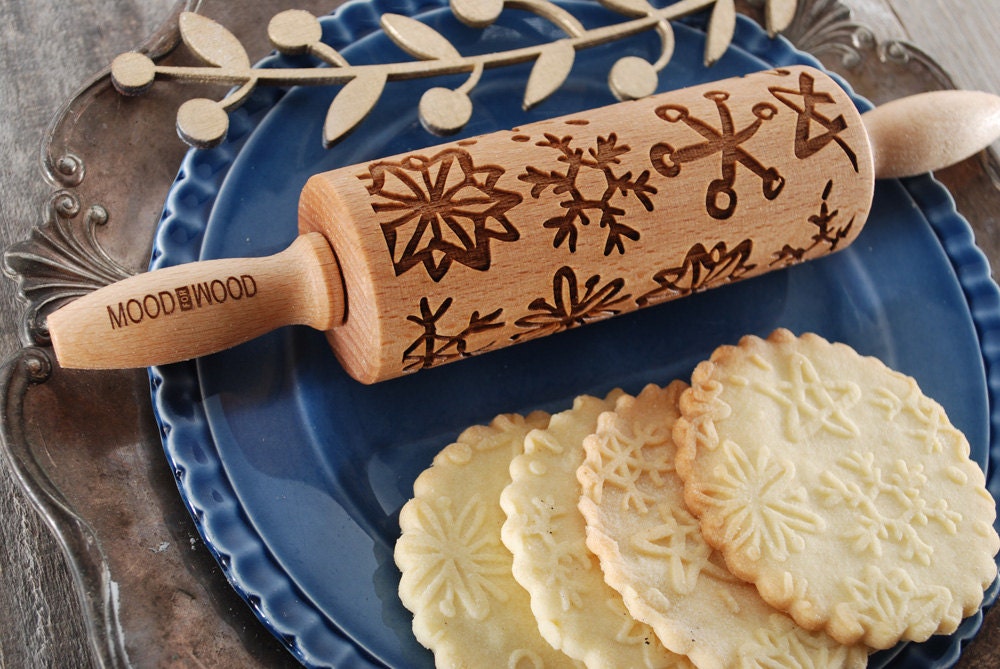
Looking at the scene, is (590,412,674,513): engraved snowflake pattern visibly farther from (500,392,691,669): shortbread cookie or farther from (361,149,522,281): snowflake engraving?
(361,149,522,281): snowflake engraving

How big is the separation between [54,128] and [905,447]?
1069 millimetres

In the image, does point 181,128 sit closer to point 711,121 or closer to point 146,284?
point 146,284

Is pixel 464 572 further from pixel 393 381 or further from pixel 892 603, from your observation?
pixel 892 603

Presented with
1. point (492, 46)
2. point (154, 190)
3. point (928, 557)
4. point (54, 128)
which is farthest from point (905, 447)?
point (54, 128)

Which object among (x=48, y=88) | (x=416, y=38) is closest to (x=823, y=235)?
(x=416, y=38)

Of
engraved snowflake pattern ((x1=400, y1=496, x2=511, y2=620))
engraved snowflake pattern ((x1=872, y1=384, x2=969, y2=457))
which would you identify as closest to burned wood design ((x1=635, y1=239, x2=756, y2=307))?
engraved snowflake pattern ((x1=872, y1=384, x2=969, y2=457))

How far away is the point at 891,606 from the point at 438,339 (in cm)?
54

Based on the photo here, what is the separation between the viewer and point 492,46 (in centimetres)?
128

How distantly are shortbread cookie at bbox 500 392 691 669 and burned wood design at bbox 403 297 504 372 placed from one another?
Answer: 0.13 meters

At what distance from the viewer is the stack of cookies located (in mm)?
933

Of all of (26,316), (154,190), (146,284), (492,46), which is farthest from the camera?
(492,46)

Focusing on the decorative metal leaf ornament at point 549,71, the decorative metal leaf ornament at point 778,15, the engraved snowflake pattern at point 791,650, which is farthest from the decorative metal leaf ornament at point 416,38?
the engraved snowflake pattern at point 791,650

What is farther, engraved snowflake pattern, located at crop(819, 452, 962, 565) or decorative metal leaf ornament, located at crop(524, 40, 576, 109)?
decorative metal leaf ornament, located at crop(524, 40, 576, 109)

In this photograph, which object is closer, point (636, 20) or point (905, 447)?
point (905, 447)
